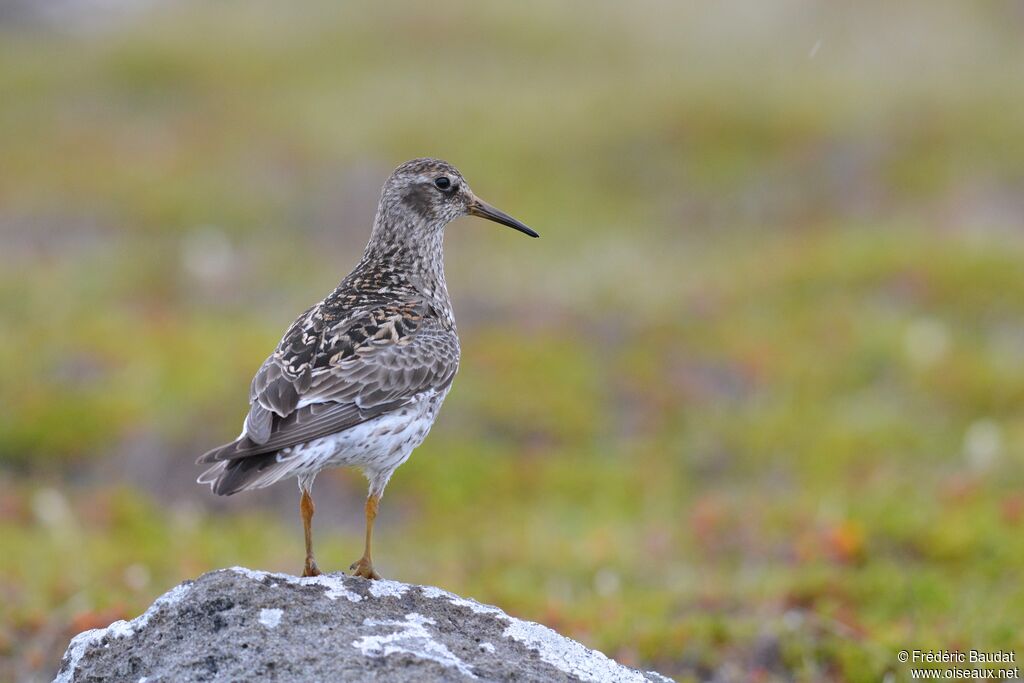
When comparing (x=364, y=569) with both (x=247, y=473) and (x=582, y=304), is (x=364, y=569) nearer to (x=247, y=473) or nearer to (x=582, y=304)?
(x=247, y=473)

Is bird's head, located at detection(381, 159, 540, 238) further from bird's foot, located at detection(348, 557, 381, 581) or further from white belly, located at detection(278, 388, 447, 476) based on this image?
bird's foot, located at detection(348, 557, 381, 581)

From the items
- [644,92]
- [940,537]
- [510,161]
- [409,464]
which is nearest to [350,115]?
[510,161]

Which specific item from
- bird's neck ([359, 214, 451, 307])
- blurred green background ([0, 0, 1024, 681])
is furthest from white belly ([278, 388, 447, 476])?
blurred green background ([0, 0, 1024, 681])

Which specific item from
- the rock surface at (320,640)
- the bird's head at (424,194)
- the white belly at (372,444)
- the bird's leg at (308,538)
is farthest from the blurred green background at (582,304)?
the bird's head at (424,194)

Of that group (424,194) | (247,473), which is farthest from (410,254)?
(247,473)

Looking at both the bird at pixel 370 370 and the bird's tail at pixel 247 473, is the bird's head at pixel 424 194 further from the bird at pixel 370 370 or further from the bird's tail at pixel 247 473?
the bird's tail at pixel 247 473

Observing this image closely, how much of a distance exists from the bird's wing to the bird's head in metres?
0.66

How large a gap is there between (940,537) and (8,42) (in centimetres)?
2304

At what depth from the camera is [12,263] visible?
16.8m

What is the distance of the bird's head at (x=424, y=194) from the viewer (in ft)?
25.8

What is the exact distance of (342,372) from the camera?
21.8 ft

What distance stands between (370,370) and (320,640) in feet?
6.18

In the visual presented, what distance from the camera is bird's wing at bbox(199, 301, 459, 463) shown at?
6117mm

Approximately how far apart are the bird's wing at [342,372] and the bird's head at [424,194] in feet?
2.18
